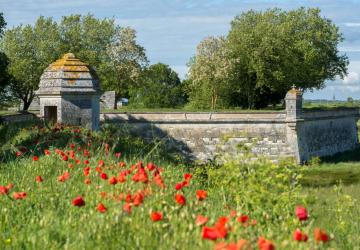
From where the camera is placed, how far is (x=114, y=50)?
53.9 meters

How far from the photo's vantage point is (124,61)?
54500 millimetres

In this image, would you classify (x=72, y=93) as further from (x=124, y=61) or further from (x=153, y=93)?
(x=153, y=93)

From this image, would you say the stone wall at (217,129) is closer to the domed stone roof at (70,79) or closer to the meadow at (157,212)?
the domed stone roof at (70,79)

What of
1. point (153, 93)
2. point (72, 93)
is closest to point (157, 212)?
point (72, 93)

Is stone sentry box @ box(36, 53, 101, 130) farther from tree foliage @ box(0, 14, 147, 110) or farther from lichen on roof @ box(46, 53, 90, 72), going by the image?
tree foliage @ box(0, 14, 147, 110)

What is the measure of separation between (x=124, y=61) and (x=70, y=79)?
36.8 m

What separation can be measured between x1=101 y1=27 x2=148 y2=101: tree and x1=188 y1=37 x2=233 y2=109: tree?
4533mm

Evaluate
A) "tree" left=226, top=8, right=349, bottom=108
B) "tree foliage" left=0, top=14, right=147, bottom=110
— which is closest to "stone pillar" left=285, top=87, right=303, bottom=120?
"tree" left=226, top=8, right=349, bottom=108

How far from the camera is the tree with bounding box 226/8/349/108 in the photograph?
165 feet

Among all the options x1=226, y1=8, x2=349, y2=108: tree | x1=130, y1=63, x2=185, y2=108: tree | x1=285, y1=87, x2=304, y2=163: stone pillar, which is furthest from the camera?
x1=130, y1=63, x2=185, y2=108: tree

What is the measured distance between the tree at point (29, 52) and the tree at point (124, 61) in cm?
431

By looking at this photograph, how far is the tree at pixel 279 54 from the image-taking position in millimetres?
50281

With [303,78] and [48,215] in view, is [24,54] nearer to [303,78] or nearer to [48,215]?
[303,78]

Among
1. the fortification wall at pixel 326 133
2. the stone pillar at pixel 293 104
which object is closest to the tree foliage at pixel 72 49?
the fortification wall at pixel 326 133
